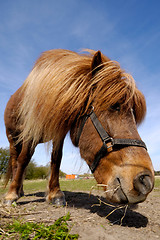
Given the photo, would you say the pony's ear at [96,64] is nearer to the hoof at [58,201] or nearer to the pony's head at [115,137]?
the pony's head at [115,137]

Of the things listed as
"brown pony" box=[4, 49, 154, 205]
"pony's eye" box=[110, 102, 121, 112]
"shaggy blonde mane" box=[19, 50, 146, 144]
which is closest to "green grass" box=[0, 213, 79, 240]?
"brown pony" box=[4, 49, 154, 205]

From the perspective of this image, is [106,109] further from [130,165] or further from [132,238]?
[132,238]

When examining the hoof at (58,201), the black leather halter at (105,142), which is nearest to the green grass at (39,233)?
the black leather halter at (105,142)

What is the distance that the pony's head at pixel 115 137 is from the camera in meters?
1.84

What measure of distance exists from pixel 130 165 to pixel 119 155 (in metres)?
0.19

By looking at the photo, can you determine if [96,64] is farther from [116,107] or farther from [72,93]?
[116,107]

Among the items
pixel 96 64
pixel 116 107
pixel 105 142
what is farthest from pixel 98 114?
pixel 96 64

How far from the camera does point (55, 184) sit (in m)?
3.74

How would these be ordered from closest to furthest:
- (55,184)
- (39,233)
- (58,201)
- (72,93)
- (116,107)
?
(39,233)
(116,107)
(72,93)
(58,201)
(55,184)

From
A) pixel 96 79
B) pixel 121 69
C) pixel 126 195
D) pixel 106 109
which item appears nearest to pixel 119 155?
pixel 126 195

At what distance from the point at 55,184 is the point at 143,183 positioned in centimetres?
236

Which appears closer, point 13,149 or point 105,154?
point 105,154

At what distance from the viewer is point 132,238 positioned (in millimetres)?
1748

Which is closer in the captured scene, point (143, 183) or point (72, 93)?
point (143, 183)
